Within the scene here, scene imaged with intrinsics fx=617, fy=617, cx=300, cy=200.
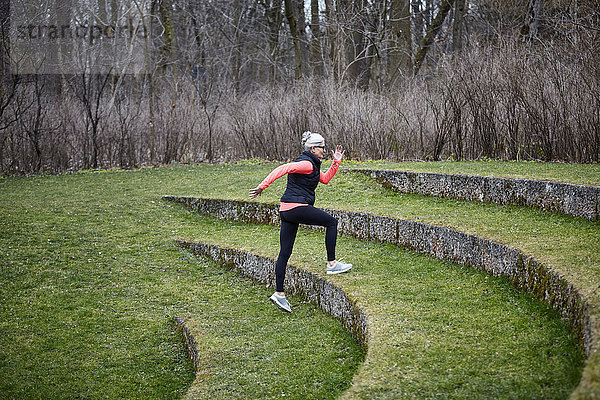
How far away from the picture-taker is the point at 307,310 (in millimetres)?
6086

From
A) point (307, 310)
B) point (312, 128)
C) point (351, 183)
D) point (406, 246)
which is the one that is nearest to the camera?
point (307, 310)

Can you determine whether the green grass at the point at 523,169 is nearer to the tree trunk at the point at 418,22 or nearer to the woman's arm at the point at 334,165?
the woman's arm at the point at 334,165

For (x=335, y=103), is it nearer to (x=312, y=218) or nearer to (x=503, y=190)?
(x=503, y=190)

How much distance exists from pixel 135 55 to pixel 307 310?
62.9 ft

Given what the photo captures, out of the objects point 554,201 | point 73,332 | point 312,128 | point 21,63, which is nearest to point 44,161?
point 21,63

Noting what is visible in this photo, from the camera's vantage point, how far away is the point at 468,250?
6.10 meters

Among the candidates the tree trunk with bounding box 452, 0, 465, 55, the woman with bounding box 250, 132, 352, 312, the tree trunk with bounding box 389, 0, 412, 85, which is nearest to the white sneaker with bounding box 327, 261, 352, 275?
the woman with bounding box 250, 132, 352, 312

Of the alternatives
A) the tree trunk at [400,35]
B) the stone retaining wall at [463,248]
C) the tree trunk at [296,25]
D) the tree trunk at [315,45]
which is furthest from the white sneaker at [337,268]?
the tree trunk at [296,25]

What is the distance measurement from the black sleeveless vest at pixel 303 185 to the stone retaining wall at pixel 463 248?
1.55 metres

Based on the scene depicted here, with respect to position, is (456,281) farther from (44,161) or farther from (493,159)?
(44,161)

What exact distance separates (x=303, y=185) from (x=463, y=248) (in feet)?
5.71

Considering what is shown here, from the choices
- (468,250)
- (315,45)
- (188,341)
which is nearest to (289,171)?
(188,341)

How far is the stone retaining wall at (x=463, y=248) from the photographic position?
13.6 feet

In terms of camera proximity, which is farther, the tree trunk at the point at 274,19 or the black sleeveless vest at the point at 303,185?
the tree trunk at the point at 274,19
